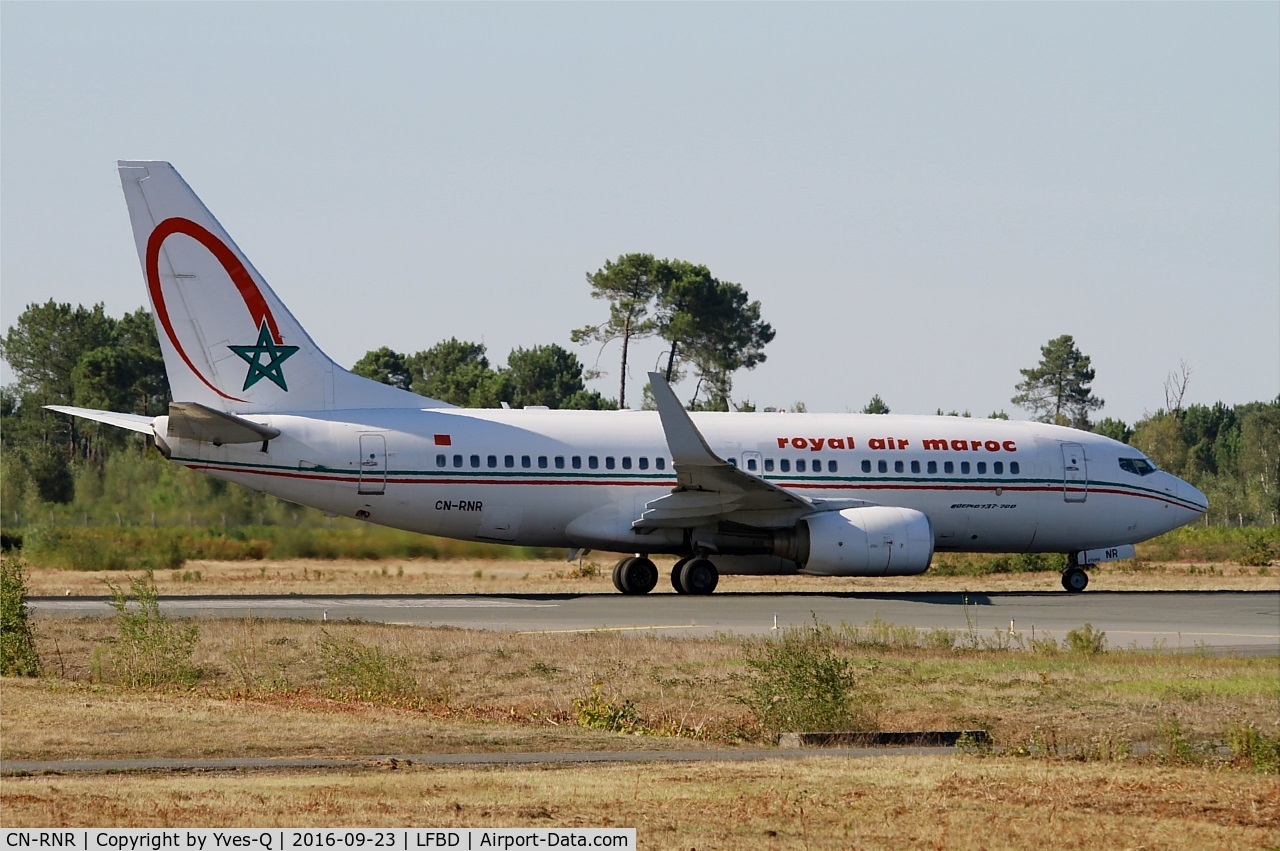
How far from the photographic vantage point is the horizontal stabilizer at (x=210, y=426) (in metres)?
30.6

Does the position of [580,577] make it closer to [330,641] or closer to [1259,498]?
[330,641]

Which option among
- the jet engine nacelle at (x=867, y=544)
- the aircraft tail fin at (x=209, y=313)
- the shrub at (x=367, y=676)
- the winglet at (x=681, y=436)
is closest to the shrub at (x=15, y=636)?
the shrub at (x=367, y=676)

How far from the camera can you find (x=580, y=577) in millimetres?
42969

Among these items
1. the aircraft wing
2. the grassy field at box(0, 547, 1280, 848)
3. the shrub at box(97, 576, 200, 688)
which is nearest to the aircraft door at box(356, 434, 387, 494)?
the aircraft wing

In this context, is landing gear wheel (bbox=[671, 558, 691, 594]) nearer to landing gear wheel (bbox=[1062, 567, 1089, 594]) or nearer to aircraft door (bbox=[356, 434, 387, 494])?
aircraft door (bbox=[356, 434, 387, 494])

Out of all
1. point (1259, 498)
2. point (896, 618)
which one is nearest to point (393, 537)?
point (896, 618)

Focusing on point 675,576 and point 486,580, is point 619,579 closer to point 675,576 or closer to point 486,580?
point 675,576

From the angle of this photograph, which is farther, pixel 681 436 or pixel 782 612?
pixel 681 436

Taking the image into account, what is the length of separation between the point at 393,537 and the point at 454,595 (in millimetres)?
2330

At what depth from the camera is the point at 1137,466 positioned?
38594 millimetres

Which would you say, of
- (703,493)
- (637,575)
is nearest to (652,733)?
(703,493)

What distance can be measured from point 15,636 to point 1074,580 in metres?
25.1

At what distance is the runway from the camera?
2623 centimetres

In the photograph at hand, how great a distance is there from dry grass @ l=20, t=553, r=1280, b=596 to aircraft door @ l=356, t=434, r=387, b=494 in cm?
357
